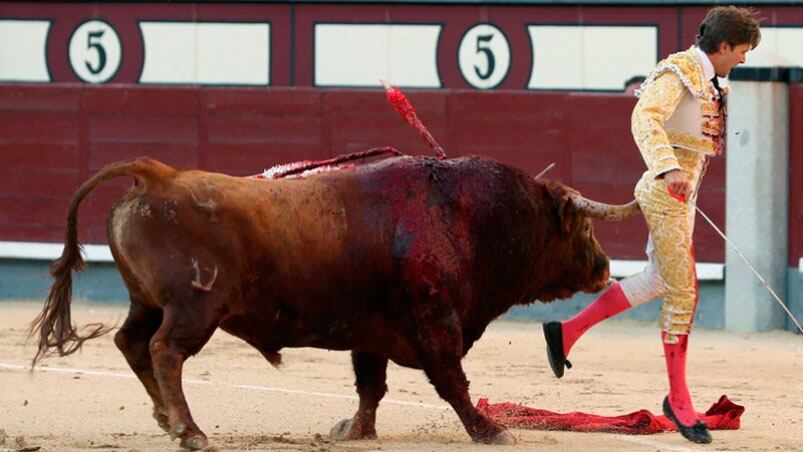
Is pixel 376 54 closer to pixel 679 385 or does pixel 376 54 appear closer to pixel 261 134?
pixel 261 134

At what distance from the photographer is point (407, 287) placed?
18.9 ft

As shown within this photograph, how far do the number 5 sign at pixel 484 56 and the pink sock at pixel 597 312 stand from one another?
7.25 m

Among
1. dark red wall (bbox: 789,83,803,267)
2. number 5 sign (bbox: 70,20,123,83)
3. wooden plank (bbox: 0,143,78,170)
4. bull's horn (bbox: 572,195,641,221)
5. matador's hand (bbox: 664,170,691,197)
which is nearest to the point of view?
matador's hand (bbox: 664,170,691,197)

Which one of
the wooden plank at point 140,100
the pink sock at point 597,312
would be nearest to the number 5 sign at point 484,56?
the wooden plank at point 140,100

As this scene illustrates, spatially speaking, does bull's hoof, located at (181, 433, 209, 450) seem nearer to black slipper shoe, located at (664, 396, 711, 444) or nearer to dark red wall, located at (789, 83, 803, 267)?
black slipper shoe, located at (664, 396, 711, 444)

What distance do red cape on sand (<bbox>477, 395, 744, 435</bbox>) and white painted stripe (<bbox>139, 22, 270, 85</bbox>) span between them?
746cm

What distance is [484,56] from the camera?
13328 mm

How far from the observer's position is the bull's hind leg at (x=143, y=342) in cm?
571

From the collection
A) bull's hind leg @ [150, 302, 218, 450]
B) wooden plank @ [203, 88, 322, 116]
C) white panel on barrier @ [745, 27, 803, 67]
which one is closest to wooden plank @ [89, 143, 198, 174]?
wooden plank @ [203, 88, 322, 116]

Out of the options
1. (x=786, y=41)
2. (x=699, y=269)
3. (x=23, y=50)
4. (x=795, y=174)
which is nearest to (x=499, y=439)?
(x=699, y=269)

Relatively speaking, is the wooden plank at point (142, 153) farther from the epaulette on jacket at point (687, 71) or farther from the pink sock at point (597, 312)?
the epaulette on jacket at point (687, 71)

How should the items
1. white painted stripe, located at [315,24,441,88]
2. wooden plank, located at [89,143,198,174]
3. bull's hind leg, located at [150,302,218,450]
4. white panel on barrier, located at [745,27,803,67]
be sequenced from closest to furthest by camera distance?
bull's hind leg, located at [150,302,218,450]
wooden plank, located at [89,143,198,174]
white panel on barrier, located at [745,27,803,67]
white painted stripe, located at [315,24,441,88]

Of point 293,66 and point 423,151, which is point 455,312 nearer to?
point 423,151

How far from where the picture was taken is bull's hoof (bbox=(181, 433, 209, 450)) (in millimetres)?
5430
